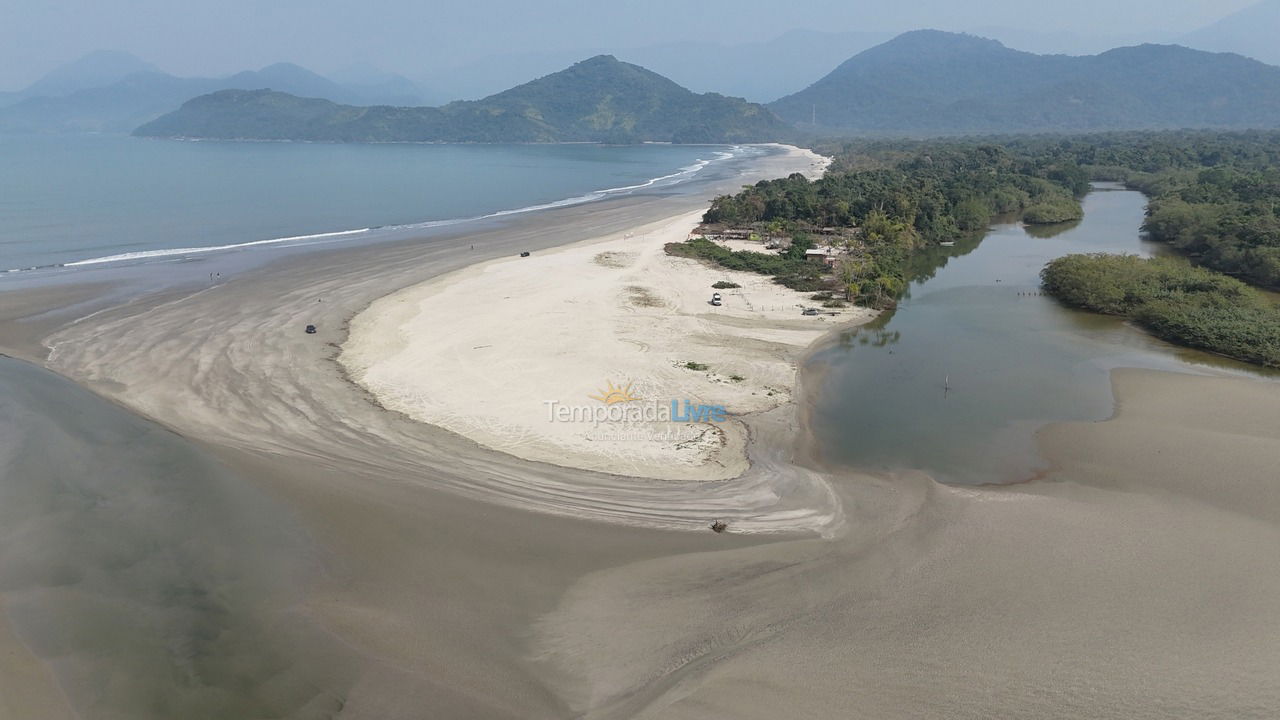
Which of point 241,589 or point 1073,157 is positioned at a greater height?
point 1073,157

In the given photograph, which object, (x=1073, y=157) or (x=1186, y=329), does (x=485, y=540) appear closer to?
(x=1186, y=329)

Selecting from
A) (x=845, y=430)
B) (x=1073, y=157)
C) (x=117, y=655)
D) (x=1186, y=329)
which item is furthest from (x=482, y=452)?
(x=1073, y=157)

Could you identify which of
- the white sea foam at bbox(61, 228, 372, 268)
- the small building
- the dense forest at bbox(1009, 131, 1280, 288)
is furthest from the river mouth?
the white sea foam at bbox(61, 228, 372, 268)

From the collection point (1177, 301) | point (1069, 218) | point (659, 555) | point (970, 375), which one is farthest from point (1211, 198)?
point (659, 555)

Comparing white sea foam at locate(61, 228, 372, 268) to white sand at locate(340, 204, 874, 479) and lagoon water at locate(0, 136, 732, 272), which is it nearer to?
lagoon water at locate(0, 136, 732, 272)

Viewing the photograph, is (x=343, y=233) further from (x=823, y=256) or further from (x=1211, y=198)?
(x=1211, y=198)

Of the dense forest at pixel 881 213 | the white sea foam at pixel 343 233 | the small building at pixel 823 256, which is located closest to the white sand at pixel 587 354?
the dense forest at pixel 881 213

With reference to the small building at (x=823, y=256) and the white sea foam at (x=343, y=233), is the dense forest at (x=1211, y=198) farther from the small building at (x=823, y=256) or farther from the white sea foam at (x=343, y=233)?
the white sea foam at (x=343, y=233)
